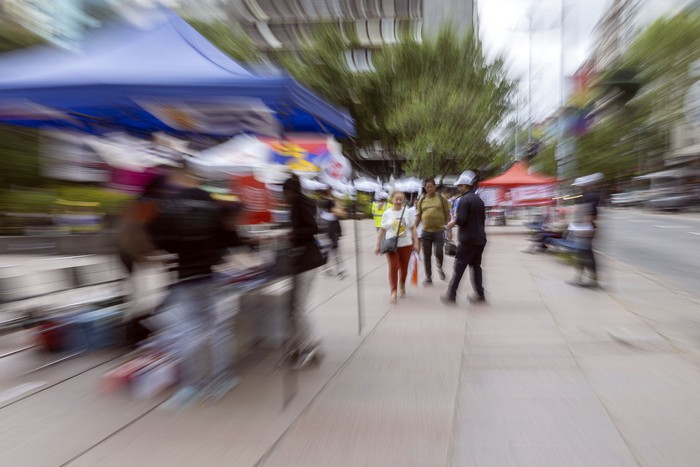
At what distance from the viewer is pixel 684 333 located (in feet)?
22.0

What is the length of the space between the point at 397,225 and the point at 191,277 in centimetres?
412

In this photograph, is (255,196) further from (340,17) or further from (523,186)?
(340,17)

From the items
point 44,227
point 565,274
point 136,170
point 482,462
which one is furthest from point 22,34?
point 482,462

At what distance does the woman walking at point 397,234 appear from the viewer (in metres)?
8.29

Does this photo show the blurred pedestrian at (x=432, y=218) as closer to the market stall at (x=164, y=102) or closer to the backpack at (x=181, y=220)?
the market stall at (x=164, y=102)

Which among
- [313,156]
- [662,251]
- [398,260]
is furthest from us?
[662,251]

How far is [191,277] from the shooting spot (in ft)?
15.2

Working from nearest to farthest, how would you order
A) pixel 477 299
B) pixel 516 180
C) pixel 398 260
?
1. pixel 477 299
2. pixel 398 260
3. pixel 516 180

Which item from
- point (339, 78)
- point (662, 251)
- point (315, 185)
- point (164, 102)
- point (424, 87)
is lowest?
point (662, 251)

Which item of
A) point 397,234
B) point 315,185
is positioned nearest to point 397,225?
point 397,234

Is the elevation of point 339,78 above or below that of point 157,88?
above

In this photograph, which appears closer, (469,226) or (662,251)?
(469,226)

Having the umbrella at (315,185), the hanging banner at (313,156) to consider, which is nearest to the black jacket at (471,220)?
the hanging banner at (313,156)

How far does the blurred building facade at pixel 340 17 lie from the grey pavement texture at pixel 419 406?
3945 centimetres
